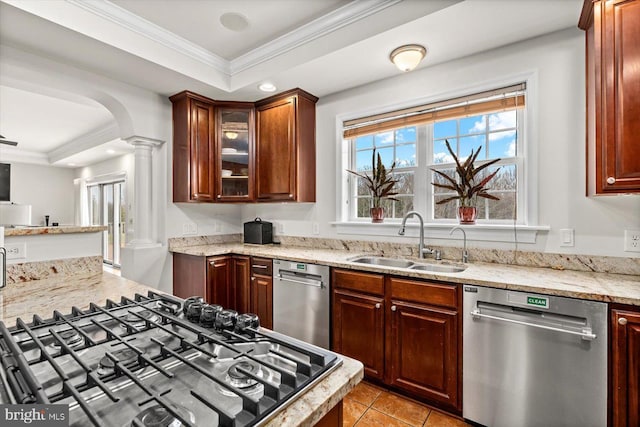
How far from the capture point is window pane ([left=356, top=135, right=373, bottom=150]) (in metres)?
3.08

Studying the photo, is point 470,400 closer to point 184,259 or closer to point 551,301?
point 551,301

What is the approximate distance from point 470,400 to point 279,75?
2.79 m

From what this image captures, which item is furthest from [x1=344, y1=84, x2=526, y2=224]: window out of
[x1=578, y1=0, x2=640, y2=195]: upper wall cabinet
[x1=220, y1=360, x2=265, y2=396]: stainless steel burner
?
[x1=220, y1=360, x2=265, y2=396]: stainless steel burner

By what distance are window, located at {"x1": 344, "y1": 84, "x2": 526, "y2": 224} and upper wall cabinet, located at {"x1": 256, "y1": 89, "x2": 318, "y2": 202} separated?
1.41 feet

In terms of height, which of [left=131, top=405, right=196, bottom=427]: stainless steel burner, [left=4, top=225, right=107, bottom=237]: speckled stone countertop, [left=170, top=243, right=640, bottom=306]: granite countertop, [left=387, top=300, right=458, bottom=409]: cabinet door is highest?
[left=4, top=225, right=107, bottom=237]: speckled stone countertop

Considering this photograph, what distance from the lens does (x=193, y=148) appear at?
10.5 feet

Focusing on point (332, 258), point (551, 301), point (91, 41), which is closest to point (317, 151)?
point (332, 258)

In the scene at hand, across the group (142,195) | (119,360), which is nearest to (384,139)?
(142,195)

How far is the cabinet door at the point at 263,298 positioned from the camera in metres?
2.83

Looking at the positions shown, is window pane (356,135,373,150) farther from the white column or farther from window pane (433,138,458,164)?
the white column

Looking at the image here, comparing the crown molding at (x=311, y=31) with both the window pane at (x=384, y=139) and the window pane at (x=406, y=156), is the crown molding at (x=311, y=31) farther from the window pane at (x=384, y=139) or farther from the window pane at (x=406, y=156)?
the window pane at (x=406, y=156)

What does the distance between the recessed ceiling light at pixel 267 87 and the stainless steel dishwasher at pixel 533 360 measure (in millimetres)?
2384

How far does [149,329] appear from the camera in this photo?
0.94 m

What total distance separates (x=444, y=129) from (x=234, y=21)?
1.89 meters
